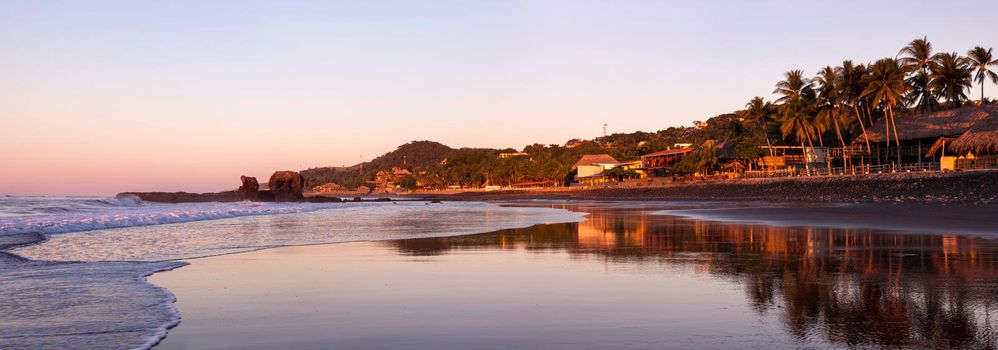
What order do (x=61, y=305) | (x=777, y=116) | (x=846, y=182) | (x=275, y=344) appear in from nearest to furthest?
(x=275, y=344) → (x=61, y=305) → (x=846, y=182) → (x=777, y=116)

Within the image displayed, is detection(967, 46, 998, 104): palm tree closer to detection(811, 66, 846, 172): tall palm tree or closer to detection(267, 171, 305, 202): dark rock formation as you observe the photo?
detection(811, 66, 846, 172): tall palm tree

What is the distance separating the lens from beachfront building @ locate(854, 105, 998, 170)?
155 ft

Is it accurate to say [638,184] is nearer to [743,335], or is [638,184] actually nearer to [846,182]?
[846,182]

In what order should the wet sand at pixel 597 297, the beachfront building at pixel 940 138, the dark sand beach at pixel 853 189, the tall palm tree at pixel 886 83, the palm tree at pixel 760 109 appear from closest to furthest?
1. the wet sand at pixel 597 297
2. the dark sand beach at pixel 853 189
3. the beachfront building at pixel 940 138
4. the tall palm tree at pixel 886 83
5. the palm tree at pixel 760 109

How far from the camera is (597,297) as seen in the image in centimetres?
823

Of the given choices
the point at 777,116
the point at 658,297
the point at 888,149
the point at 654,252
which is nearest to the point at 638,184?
the point at 777,116

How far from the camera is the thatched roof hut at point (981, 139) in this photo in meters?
45.2

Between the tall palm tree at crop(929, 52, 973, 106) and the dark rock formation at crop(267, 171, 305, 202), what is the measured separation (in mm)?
70550

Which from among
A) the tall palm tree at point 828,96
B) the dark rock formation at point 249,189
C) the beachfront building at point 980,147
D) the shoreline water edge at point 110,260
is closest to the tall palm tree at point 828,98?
the tall palm tree at point 828,96

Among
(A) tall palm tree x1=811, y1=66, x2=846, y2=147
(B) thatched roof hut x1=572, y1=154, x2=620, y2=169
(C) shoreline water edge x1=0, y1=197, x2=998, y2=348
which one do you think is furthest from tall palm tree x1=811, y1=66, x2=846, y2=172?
(B) thatched roof hut x1=572, y1=154, x2=620, y2=169

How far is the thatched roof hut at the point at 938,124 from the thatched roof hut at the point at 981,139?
21.0ft

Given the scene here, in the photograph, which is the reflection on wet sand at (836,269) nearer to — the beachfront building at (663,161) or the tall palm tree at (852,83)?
the tall palm tree at (852,83)

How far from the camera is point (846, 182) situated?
175ft

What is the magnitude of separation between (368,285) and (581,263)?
4.10m
